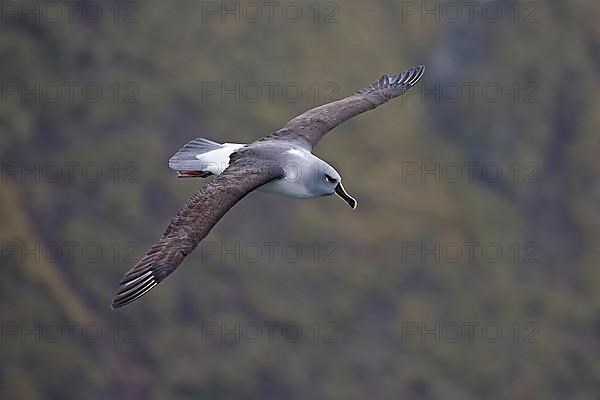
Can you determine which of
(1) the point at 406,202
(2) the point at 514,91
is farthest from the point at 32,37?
(2) the point at 514,91

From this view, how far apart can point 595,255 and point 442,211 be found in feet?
18.4

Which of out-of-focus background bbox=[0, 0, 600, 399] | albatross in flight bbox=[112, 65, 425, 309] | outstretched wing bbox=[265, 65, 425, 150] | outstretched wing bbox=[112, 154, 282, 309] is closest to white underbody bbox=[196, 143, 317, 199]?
albatross in flight bbox=[112, 65, 425, 309]

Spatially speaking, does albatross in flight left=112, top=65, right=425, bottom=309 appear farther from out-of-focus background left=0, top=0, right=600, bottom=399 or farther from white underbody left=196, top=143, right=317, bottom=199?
out-of-focus background left=0, top=0, right=600, bottom=399

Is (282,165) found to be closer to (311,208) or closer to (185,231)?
(185,231)

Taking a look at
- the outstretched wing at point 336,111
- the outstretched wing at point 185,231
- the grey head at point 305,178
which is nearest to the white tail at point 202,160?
the outstretched wing at point 336,111

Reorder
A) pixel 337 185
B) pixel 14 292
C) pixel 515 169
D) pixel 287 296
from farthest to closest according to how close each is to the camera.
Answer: pixel 515 169 < pixel 287 296 < pixel 14 292 < pixel 337 185

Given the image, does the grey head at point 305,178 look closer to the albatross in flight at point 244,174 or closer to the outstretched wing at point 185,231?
the albatross in flight at point 244,174

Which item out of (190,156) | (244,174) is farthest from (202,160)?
(244,174)

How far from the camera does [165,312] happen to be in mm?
33031

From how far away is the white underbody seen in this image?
52.8 feet

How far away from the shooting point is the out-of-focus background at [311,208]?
107 feet

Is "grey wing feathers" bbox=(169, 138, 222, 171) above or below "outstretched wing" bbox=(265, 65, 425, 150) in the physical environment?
below

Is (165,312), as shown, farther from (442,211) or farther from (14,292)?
(442,211)

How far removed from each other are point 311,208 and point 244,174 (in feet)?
65.2
